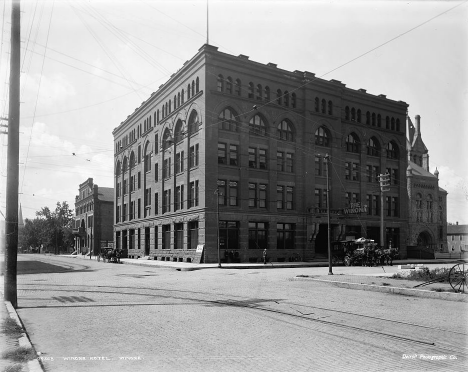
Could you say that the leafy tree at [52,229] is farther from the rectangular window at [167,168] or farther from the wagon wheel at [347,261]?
the wagon wheel at [347,261]

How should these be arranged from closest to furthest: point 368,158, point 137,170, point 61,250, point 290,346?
point 290,346, point 368,158, point 137,170, point 61,250

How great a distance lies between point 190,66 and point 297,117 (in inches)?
489

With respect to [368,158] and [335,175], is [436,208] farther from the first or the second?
[335,175]

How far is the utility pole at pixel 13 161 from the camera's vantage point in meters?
12.9

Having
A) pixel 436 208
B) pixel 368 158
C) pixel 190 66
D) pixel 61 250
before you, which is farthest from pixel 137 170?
pixel 61 250

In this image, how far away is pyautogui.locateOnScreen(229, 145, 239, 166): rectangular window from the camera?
4259cm

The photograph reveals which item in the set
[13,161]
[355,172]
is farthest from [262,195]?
[13,161]

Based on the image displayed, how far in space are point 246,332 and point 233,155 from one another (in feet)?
113

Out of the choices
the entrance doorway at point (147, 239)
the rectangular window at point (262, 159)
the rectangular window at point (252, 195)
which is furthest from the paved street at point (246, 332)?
the entrance doorway at point (147, 239)

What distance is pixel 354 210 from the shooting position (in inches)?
1805

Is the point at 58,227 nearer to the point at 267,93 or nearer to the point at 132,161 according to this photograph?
the point at 132,161

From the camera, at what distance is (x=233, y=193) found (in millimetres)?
42531

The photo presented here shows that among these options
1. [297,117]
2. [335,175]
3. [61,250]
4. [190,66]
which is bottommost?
[61,250]

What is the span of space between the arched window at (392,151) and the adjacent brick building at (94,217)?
150 ft
